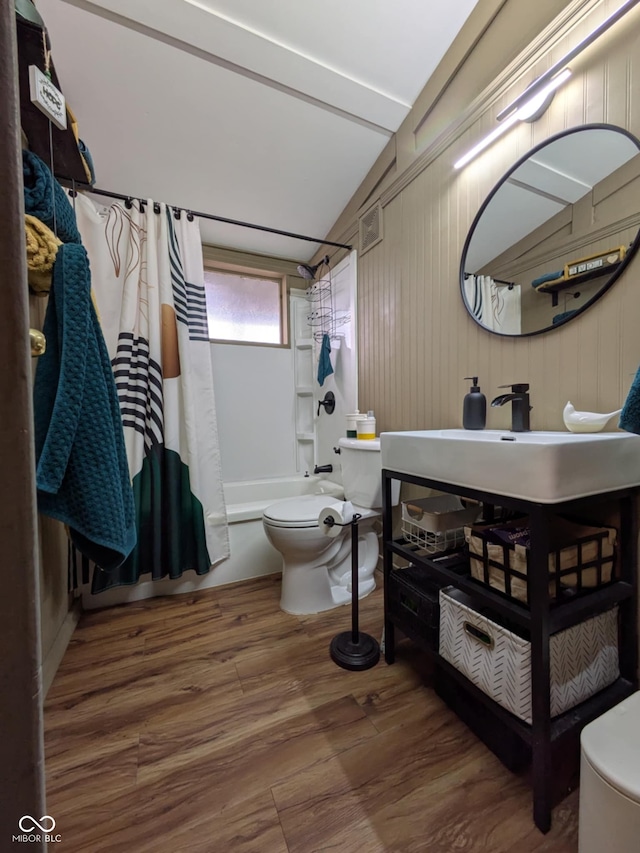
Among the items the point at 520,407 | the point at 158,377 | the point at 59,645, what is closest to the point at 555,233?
the point at 520,407

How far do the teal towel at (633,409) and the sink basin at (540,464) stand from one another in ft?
0.20

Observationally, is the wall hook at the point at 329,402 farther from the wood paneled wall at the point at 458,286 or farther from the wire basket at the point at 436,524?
the wire basket at the point at 436,524

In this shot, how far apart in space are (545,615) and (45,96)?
170cm

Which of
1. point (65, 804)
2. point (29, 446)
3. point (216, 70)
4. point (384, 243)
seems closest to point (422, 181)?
point (384, 243)

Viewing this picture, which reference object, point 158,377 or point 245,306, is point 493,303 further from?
point 245,306

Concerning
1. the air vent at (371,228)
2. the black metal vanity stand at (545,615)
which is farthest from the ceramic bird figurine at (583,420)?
the air vent at (371,228)

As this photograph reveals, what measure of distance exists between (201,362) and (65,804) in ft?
5.25

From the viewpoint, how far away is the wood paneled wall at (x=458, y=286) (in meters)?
0.94

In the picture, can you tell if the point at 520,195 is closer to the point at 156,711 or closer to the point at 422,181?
the point at 422,181

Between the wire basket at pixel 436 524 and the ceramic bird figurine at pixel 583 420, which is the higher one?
the ceramic bird figurine at pixel 583 420

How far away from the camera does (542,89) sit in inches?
41.3

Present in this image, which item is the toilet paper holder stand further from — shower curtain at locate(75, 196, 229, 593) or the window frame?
the window frame

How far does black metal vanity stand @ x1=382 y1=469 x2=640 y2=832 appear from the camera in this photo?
0.73m

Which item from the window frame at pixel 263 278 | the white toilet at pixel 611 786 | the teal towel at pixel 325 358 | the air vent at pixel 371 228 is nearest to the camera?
the white toilet at pixel 611 786
